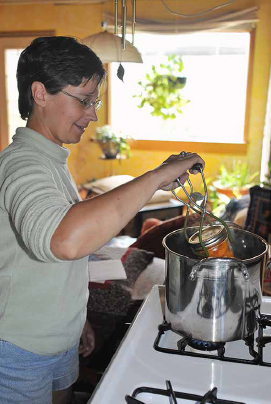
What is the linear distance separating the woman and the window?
379 cm

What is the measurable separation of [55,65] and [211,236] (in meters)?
0.50

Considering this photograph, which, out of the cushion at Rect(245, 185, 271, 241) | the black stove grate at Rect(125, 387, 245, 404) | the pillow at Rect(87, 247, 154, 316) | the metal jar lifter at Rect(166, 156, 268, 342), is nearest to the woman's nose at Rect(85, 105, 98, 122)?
the metal jar lifter at Rect(166, 156, 268, 342)

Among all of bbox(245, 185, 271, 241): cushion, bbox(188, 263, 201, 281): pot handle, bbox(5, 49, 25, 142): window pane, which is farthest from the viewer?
bbox(5, 49, 25, 142): window pane

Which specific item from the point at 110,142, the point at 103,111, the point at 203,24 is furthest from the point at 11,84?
the point at 203,24

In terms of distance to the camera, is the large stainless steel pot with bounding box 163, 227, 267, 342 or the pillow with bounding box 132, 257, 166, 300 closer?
the large stainless steel pot with bounding box 163, 227, 267, 342

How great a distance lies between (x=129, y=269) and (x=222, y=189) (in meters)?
2.64

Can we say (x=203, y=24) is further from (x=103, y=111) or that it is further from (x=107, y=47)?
(x=107, y=47)

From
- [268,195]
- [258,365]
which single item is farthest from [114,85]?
[258,365]

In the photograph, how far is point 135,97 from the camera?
15.8 feet

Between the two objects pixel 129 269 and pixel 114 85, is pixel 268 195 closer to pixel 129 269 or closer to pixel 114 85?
pixel 129 269

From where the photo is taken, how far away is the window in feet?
15.1

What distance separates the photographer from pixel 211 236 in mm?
937

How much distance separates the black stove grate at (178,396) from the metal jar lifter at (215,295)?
131 mm

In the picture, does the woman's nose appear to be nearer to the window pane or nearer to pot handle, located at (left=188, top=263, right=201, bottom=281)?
pot handle, located at (left=188, top=263, right=201, bottom=281)
